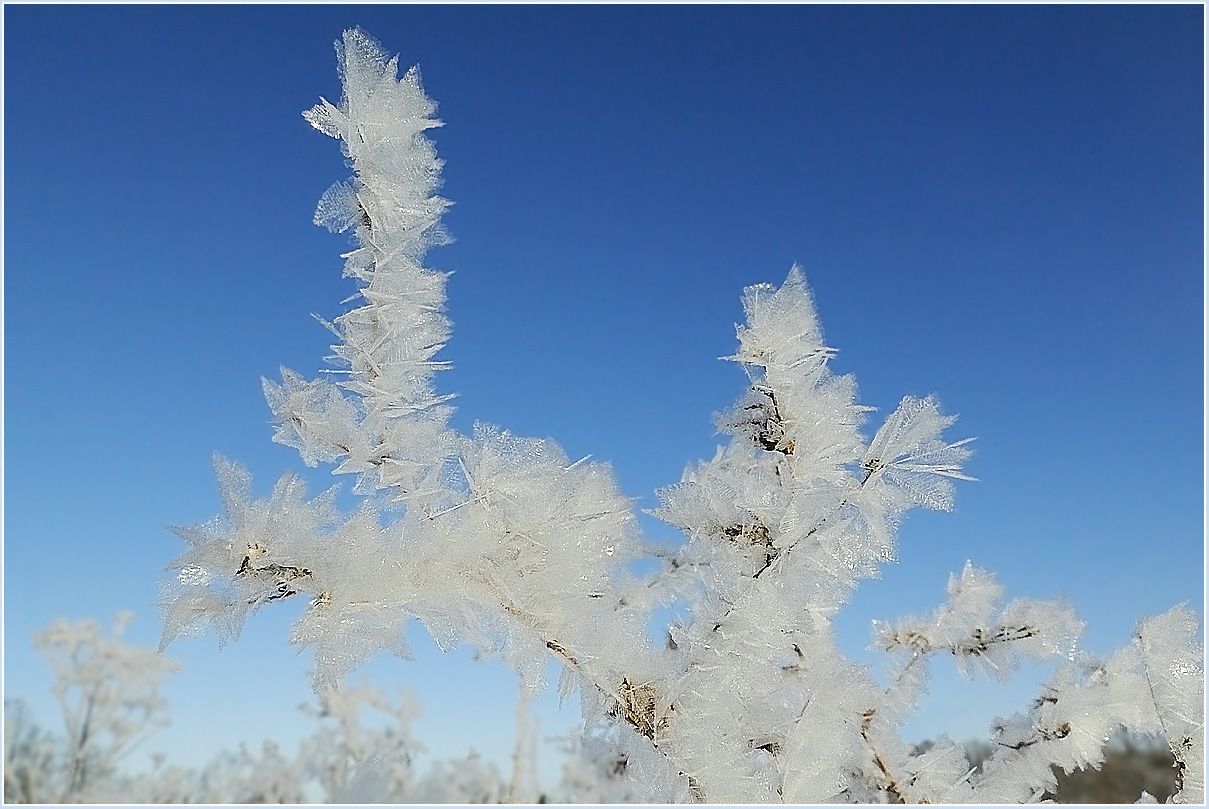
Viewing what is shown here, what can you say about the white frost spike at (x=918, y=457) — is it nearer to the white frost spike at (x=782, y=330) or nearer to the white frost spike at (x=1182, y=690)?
the white frost spike at (x=782, y=330)

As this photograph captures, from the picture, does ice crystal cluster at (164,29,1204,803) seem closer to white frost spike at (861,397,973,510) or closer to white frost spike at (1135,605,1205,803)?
white frost spike at (861,397,973,510)

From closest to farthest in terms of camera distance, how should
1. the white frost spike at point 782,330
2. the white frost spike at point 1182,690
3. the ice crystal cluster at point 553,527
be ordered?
the ice crystal cluster at point 553,527, the white frost spike at point 782,330, the white frost spike at point 1182,690

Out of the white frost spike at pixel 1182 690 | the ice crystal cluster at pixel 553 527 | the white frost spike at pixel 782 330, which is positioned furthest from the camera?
the white frost spike at pixel 1182 690

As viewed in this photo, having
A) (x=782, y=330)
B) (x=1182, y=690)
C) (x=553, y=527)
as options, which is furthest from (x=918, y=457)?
(x=1182, y=690)

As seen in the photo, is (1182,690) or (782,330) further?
(1182,690)

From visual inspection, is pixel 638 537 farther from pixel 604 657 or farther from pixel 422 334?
pixel 422 334

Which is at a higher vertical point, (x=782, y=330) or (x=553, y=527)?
(x=782, y=330)

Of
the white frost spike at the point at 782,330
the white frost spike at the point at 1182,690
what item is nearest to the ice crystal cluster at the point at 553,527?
the white frost spike at the point at 782,330

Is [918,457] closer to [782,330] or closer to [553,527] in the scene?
[782,330]
